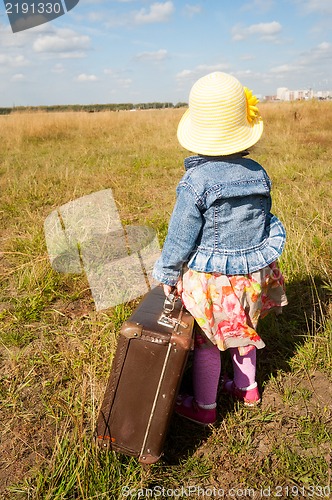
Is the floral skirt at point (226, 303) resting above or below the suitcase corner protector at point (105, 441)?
above

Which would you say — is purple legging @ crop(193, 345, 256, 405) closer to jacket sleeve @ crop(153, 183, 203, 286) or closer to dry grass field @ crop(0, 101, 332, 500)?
dry grass field @ crop(0, 101, 332, 500)

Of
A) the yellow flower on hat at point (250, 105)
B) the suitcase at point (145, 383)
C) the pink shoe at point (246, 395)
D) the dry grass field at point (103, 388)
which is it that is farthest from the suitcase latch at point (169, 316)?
the yellow flower on hat at point (250, 105)

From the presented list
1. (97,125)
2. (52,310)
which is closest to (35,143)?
(97,125)

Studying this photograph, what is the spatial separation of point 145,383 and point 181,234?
1.90 ft

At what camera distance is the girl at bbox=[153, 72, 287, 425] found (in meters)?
1.52

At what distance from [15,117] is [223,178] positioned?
1374 centimetres

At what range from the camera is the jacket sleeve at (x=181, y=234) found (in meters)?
1.52

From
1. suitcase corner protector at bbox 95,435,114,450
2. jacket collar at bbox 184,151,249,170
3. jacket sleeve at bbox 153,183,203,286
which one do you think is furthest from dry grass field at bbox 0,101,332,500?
jacket sleeve at bbox 153,183,203,286

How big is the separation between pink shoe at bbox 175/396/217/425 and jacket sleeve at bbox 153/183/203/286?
2.15ft

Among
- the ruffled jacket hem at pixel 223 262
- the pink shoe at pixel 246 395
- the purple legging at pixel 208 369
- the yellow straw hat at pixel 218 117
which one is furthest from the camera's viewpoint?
the pink shoe at pixel 246 395

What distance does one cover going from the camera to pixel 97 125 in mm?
13125

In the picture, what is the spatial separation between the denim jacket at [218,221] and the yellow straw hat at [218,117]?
0.06 m

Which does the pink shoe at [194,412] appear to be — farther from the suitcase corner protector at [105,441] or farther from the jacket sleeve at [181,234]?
the jacket sleeve at [181,234]

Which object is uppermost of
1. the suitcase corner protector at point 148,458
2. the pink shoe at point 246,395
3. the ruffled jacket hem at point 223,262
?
the ruffled jacket hem at point 223,262
